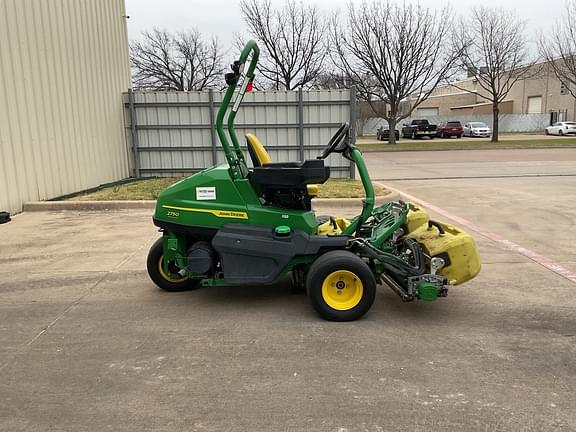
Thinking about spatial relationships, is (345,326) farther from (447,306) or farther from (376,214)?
(376,214)

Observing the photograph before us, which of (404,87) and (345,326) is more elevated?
(404,87)

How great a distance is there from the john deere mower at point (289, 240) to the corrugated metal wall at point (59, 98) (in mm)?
6296

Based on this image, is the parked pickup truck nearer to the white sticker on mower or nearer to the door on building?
the door on building

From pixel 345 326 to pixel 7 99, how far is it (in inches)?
317

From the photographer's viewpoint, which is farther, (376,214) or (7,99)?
(7,99)

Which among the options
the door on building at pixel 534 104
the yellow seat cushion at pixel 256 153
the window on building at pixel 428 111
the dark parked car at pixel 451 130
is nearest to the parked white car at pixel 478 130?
the dark parked car at pixel 451 130

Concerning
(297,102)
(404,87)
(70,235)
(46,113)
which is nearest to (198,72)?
(404,87)

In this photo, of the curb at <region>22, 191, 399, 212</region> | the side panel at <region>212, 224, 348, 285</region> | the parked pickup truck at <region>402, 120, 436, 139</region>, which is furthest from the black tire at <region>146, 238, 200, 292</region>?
the parked pickup truck at <region>402, 120, 436, 139</region>

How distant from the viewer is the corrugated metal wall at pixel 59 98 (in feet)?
30.5

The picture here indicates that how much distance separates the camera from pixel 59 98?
10.9 meters

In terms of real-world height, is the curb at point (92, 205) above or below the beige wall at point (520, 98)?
below

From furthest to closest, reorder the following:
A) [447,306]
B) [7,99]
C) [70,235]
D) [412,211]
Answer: [7,99]
[70,235]
[412,211]
[447,306]

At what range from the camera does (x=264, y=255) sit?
4391 mm

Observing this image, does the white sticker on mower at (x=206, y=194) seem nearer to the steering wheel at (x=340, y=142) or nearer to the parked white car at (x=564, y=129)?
the steering wheel at (x=340, y=142)
